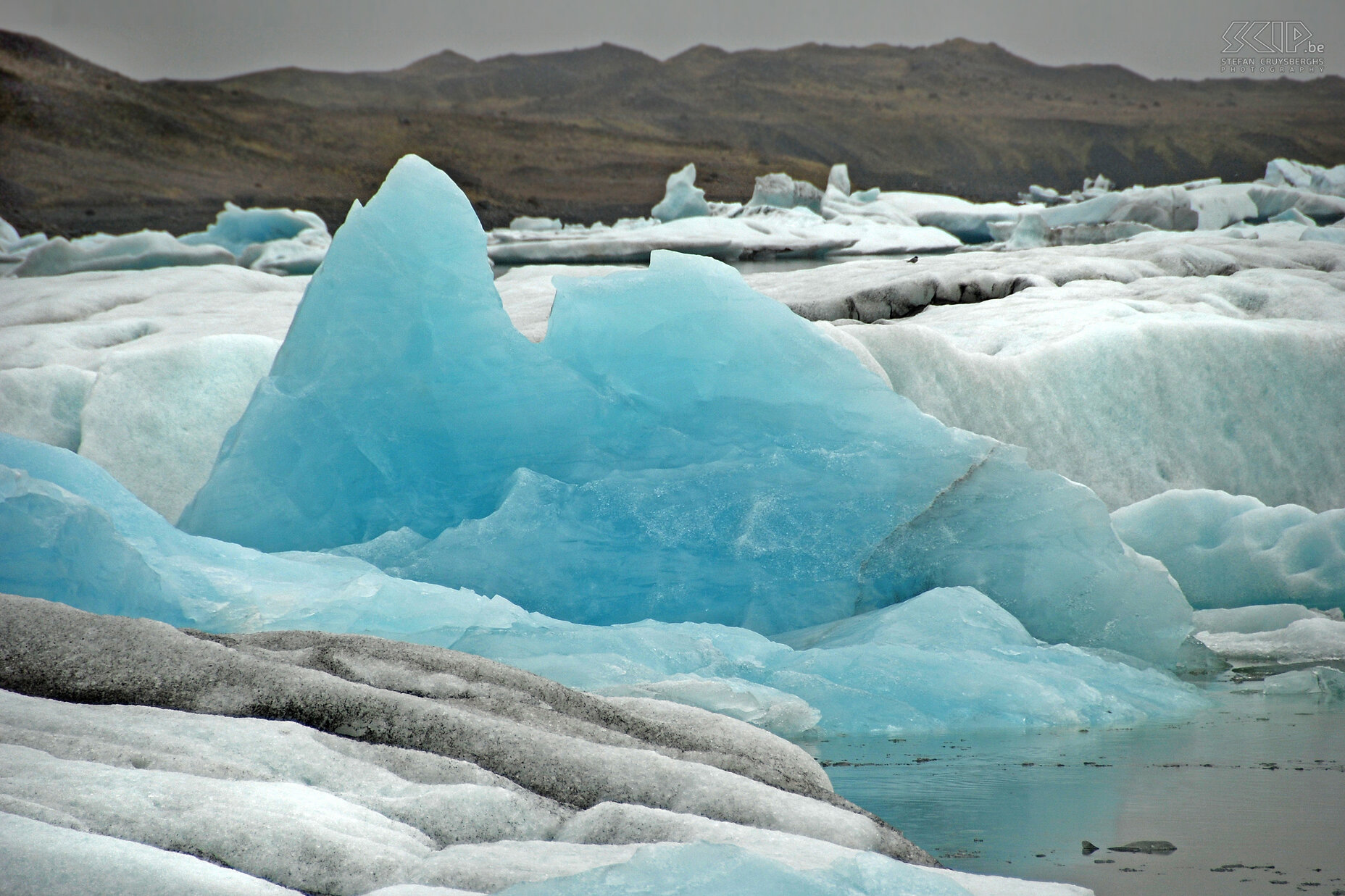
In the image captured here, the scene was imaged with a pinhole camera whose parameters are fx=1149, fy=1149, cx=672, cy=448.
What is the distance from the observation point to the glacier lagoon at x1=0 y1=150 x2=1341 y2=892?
3.35 m

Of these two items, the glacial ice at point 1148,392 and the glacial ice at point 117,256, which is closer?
the glacial ice at point 1148,392

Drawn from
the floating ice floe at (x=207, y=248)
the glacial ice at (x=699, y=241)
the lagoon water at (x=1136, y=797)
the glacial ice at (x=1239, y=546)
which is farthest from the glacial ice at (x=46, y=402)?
the glacial ice at (x=699, y=241)

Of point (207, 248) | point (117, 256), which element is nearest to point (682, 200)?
point (207, 248)

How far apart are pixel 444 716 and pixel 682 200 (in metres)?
22.3

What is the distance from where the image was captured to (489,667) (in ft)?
8.18

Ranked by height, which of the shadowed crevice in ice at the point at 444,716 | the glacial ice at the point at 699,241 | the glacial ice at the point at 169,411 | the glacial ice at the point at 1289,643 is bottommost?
the glacial ice at the point at 1289,643

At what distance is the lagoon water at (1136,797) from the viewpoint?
80.3 inches

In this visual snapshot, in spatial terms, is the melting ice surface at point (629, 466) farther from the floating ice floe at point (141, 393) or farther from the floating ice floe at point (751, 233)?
the floating ice floe at point (751, 233)

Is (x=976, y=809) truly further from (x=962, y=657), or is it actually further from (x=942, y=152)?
(x=942, y=152)

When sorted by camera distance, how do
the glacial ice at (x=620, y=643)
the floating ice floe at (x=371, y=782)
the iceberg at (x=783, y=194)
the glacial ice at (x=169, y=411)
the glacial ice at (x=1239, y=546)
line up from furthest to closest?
1. the iceberg at (x=783, y=194)
2. the glacial ice at (x=169, y=411)
3. the glacial ice at (x=1239, y=546)
4. the glacial ice at (x=620, y=643)
5. the floating ice floe at (x=371, y=782)

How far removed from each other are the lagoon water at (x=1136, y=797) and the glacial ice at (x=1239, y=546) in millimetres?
1446

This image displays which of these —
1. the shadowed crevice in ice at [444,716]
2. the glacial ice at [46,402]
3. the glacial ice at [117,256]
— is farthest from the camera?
the glacial ice at [117,256]

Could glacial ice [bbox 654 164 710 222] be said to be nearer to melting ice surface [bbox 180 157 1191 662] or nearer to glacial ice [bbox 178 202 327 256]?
glacial ice [bbox 178 202 327 256]

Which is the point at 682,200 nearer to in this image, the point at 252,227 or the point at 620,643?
the point at 252,227
